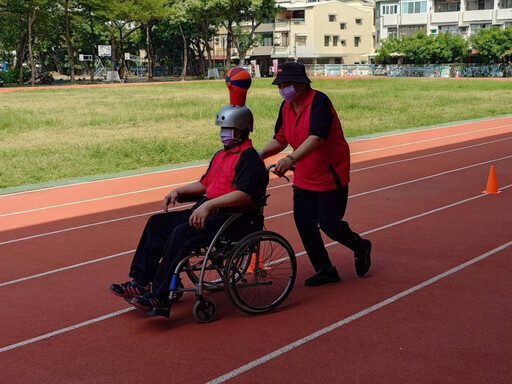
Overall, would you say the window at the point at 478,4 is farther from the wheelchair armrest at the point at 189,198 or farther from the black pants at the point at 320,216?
the wheelchair armrest at the point at 189,198

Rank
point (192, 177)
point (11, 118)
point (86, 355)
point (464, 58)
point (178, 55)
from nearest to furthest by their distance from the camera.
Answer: point (86, 355) < point (192, 177) < point (11, 118) < point (464, 58) < point (178, 55)

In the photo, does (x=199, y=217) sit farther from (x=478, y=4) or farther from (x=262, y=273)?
(x=478, y=4)

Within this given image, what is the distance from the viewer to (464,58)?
67.8 m

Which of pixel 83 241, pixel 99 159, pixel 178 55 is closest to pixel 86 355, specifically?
pixel 83 241

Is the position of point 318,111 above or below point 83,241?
above

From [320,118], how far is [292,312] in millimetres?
1494

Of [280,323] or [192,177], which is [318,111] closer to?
[280,323]

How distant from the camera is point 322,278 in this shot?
6.13 m

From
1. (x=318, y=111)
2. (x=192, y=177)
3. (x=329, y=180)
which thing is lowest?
(x=192, y=177)

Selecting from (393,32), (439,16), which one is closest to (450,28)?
(439,16)

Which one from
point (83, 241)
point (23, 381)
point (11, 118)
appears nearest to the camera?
point (23, 381)

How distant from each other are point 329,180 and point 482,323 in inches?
62.1

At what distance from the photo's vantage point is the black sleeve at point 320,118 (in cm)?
552

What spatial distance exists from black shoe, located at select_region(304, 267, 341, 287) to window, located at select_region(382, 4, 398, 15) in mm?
78380
